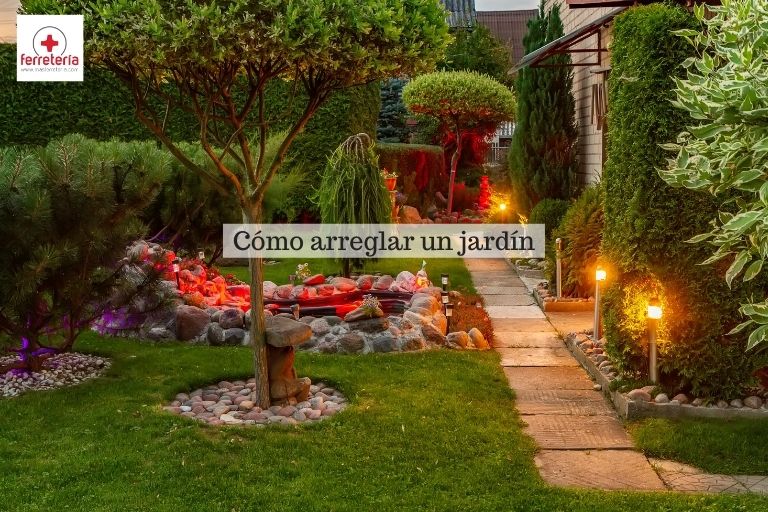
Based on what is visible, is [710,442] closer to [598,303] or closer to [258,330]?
[598,303]

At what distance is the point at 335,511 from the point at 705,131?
7.76ft

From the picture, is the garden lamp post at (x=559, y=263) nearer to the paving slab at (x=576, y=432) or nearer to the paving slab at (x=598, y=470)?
the paving slab at (x=576, y=432)

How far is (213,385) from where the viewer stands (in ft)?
19.6

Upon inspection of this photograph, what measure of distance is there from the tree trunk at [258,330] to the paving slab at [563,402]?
1737 mm

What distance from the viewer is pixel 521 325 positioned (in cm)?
818

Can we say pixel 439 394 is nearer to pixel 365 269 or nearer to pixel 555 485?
pixel 555 485

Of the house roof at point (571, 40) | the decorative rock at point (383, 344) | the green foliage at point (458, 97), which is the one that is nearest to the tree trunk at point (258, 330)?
the decorative rock at point (383, 344)

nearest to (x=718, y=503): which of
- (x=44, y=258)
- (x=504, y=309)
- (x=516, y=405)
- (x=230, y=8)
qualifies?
(x=516, y=405)

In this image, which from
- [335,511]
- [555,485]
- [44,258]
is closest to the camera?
[335,511]

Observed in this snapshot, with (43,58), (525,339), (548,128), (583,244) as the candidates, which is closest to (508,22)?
(548,128)

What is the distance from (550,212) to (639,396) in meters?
6.40

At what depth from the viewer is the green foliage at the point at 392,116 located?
2217 cm

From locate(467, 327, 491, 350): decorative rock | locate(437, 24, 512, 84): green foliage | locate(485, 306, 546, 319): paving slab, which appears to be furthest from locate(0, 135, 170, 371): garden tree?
locate(437, 24, 512, 84): green foliage

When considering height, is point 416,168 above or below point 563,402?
above
